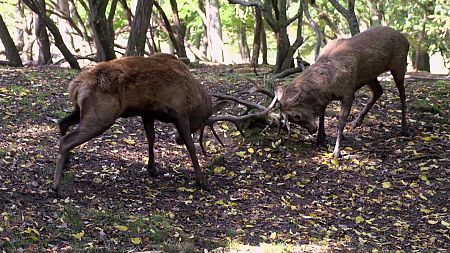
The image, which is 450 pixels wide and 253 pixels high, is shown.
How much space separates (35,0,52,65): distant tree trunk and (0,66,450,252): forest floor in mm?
3599

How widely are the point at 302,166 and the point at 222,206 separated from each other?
1.74m

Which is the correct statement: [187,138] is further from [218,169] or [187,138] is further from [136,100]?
[218,169]

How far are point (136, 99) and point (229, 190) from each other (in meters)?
1.63

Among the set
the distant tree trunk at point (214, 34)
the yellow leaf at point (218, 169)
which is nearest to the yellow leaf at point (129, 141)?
the yellow leaf at point (218, 169)

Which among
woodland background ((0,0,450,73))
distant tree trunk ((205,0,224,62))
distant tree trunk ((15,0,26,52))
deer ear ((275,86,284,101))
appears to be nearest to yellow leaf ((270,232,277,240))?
deer ear ((275,86,284,101))

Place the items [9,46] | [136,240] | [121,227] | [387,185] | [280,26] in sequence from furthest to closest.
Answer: [9,46] → [280,26] → [387,185] → [121,227] → [136,240]

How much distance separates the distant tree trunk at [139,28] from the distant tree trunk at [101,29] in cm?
81

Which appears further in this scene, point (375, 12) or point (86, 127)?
point (375, 12)

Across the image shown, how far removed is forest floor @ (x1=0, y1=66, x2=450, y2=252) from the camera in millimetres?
5668

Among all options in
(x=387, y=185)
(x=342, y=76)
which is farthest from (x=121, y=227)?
(x=342, y=76)

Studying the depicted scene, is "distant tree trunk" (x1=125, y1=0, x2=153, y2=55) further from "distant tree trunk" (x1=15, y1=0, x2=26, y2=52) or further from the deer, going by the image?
"distant tree trunk" (x1=15, y1=0, x2=26, y2=52)

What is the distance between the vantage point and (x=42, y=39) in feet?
47.3

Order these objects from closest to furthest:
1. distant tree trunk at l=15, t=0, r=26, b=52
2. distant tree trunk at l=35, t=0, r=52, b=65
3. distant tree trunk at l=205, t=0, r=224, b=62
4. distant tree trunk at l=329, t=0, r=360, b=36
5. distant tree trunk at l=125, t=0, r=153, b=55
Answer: distant tree trunk at l=125, t=0, r=153, b=55 < distant tree trunk at l=329, t=0, r=360, b=36 < distant tree trunk at l=35, t=0, r=52, b=65 < distant tree trunk at l=15, t=0, r=26, b=52 < distant tree trunk at l=205, t=0, r=224, b=62

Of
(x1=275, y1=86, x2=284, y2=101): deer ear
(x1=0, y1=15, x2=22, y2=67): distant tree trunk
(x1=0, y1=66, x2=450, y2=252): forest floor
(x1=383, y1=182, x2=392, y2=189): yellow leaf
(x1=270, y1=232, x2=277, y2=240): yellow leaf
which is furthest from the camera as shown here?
(x1=0, y1=15, x2=22, y2=67): distant tree trunk
